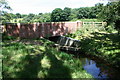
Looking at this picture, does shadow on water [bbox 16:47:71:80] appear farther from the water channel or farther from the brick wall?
the brick wall

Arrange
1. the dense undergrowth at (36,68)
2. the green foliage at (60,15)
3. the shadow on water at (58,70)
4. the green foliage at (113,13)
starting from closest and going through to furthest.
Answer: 1. the dense undergrowth at (36,68)
2. the shadow on water at (58,70)
3. the green foliage at (113,13)
4. the green foliage at (60,15)

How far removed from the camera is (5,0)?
13.2 meters

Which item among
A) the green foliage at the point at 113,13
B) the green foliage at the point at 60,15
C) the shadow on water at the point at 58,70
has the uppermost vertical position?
the green foliage at the point at 60,15

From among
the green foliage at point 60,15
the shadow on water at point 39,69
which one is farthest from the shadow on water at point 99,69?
the green foliage at point 60,15

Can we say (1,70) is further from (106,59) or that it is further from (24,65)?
(106,59)

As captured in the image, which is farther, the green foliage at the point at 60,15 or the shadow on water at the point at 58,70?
the green foliage at the point at 60,15

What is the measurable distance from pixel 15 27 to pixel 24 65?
841 centimetres

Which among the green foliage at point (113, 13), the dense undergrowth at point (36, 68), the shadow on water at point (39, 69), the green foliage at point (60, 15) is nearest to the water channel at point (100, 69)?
the dense undergrowth at point (36, 68)

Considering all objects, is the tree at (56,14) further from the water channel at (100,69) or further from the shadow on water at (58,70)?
the shadow on water at (58,70)

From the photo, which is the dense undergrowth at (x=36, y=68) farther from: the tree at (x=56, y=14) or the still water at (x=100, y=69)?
the tree at (x=56, y=14)

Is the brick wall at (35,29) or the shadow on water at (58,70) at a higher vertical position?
the brick wall at (35,29)

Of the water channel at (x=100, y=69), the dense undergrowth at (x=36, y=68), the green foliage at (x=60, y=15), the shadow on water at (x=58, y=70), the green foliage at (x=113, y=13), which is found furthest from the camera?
the green foliage at (x=60, y=15)

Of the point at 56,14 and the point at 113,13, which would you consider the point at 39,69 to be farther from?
→ the point at 56,14

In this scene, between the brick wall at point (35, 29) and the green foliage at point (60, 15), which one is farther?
the green foliage at point (60, 15)
